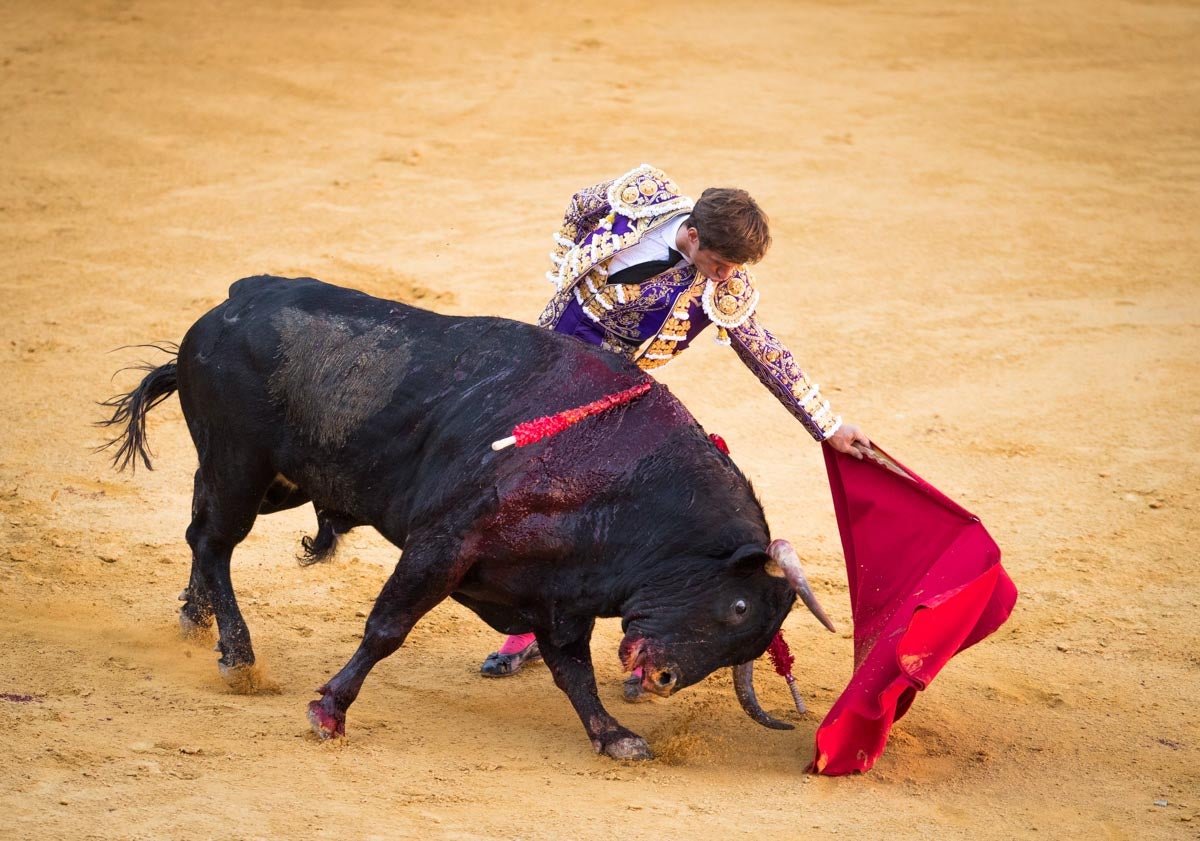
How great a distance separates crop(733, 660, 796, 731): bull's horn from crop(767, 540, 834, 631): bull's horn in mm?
664

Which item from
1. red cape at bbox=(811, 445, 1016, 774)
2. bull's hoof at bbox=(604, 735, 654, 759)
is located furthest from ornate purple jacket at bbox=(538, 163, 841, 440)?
bull's hoof at bbox=(604, 735, 654, 759)

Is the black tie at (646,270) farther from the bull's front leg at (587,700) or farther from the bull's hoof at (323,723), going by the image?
the bull's hoof at (323,723)

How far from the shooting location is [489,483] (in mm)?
4227

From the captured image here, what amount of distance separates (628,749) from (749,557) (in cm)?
75

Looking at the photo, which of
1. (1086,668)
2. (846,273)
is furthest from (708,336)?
(1086,668)

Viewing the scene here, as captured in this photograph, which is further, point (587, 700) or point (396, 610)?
point (587, 700)

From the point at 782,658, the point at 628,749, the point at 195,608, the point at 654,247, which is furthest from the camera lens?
the point at 195,608

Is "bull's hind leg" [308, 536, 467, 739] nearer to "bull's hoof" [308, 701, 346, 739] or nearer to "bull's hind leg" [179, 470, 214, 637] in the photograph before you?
"bull's hoof" [308, 701, 346, 739]

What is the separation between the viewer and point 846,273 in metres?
9.41

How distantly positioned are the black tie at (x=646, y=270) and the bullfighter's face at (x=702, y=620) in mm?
971

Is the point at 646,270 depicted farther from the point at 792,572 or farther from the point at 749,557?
the point at 792,572

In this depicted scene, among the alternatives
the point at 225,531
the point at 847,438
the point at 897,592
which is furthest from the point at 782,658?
the point at 225,531

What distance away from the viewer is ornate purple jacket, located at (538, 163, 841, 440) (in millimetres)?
4527

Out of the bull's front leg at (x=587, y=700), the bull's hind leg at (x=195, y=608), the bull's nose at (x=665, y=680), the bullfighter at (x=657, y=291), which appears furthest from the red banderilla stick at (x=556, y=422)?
the bull's hind leg at (x=195, y=608)
